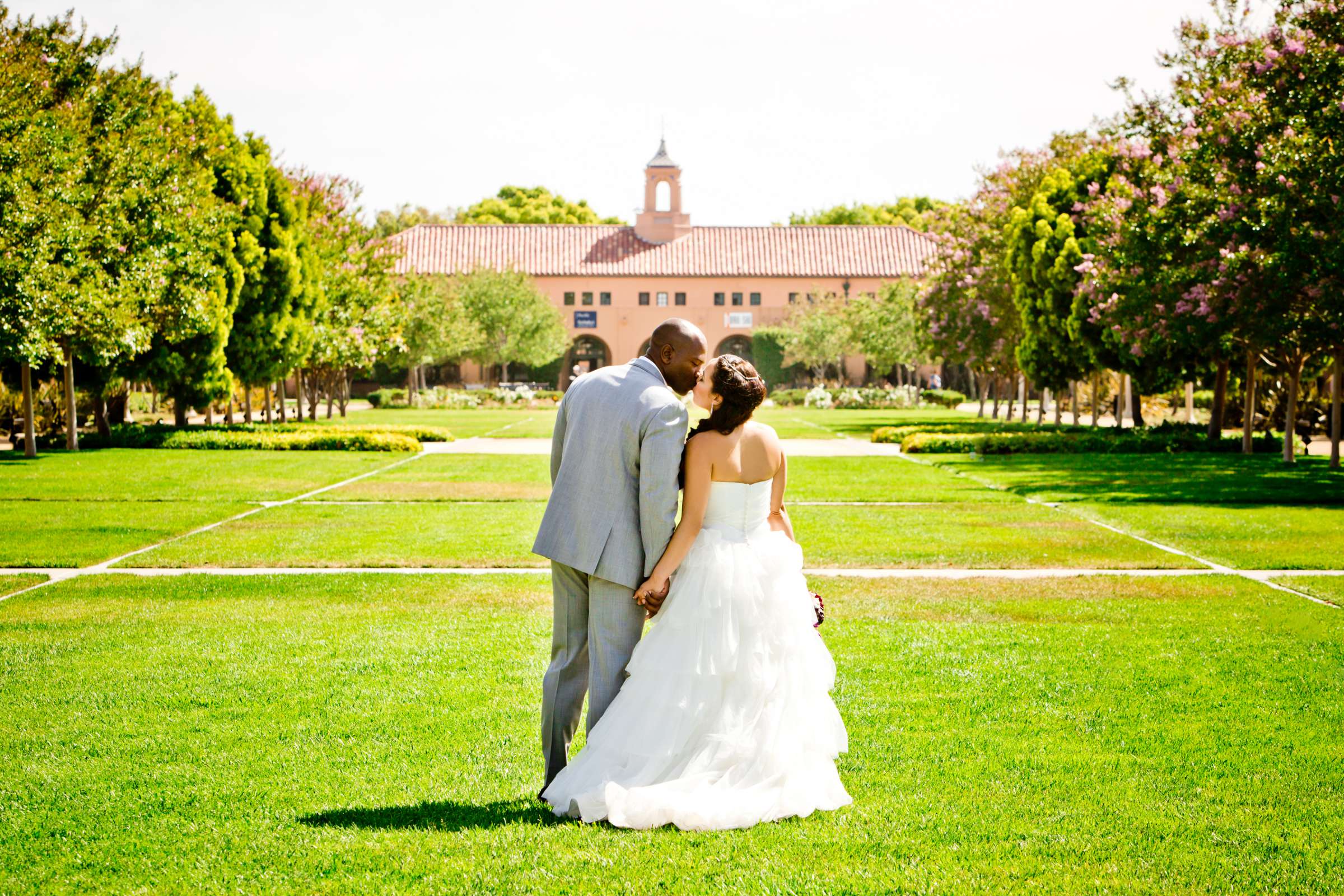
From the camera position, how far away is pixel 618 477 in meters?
4.92

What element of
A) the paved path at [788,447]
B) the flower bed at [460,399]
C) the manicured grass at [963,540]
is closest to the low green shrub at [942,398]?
the flower bed at [460,399]

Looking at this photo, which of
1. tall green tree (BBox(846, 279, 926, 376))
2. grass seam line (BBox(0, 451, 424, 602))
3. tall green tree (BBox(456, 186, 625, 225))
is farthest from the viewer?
tall green tree (BBox(456, 186, 625, 225))

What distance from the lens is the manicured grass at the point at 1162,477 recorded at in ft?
57.9

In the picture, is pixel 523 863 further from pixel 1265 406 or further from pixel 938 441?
pixel 1265 406

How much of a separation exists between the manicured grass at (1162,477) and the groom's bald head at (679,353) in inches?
533

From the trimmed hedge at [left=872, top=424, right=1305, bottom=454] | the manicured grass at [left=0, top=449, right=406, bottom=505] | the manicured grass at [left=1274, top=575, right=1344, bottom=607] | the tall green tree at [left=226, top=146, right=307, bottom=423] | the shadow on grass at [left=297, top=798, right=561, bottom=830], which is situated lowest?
the shadow on grass at [left=297, top=798, right=561, bottom=830]

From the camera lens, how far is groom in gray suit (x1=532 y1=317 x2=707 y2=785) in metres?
4.84

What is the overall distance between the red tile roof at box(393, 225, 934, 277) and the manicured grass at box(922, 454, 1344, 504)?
2257 inches

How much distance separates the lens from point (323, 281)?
120 ft

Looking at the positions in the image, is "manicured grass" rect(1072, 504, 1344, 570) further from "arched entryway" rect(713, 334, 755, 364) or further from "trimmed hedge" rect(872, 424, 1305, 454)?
"arched entryway" rect(713, 334, 755, 364)

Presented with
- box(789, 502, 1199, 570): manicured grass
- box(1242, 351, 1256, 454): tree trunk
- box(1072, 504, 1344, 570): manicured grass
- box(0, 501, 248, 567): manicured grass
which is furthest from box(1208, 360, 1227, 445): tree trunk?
box(0, 501, 248, 567): manicured grass

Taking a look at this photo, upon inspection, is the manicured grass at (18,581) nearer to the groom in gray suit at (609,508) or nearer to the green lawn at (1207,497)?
the groom in gray suit at (609,508)

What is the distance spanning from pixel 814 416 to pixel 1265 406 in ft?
58.0

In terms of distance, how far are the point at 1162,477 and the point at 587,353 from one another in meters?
65.0
